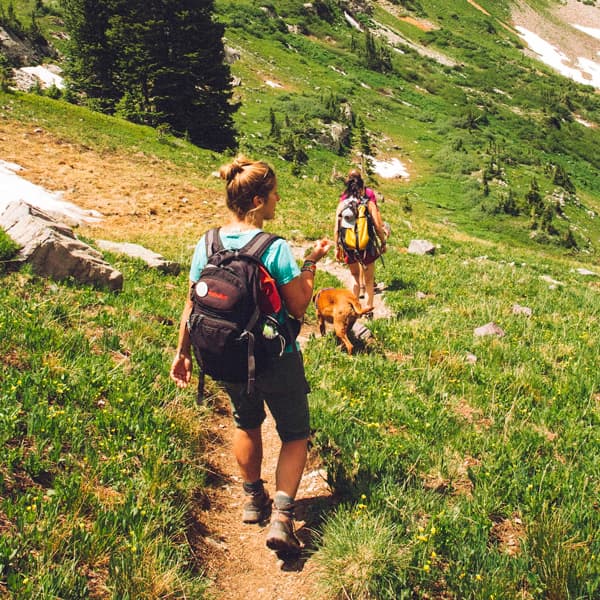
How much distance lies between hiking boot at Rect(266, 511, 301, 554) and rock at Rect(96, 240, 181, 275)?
681cm

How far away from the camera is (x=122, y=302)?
669cm

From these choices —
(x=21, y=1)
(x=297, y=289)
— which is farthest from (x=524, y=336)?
(x=21, y=1)

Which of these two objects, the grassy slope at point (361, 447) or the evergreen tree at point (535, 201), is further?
the evergreen tree at point (535, 201)

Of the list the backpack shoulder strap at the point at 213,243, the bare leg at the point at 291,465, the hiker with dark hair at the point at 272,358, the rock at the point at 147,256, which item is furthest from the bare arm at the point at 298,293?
the rock at the point at 147,256

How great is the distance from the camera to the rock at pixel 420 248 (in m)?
15.3

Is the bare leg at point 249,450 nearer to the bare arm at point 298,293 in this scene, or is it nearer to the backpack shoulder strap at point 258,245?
the bare arm at point 298,293

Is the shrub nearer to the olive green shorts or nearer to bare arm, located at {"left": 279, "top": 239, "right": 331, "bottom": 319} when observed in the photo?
the olive green shorts

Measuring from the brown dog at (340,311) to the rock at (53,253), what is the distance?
3123 mm

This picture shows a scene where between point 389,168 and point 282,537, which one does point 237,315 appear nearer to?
point 282,537

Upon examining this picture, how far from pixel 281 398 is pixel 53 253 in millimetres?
4841

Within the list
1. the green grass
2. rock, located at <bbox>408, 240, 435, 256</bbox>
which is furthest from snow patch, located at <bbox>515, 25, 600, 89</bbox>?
the green grass

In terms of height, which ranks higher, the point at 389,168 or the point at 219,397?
the point at 219,397

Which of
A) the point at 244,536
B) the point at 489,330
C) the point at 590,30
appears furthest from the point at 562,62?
the point at 244,536

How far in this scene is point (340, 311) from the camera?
7.12m
